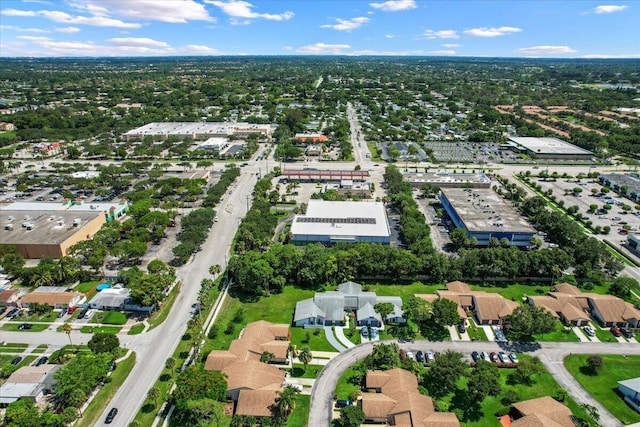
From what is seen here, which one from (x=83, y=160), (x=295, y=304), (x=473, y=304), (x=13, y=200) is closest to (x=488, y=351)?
(x=473, y=304)

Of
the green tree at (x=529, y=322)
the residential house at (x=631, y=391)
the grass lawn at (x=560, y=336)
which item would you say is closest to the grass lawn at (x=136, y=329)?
the green tree at (x=529, y=322)

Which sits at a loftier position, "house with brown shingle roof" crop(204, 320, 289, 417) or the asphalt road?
"house with brown shingle roof" crop(204, 320, 289, 417)

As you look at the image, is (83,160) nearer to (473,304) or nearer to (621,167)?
(473,304)

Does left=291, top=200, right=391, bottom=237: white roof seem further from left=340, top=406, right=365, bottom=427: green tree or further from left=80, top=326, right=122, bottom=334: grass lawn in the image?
left=340, top=406, right=365, bottom=427: green tree

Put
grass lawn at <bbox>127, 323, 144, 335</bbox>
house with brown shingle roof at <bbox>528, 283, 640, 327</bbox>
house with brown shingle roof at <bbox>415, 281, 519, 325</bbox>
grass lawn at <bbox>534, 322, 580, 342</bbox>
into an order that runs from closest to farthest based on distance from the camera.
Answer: grass lawn at <bbox>534, 322, 580, 342</bbox>
grass lawn at <bbox>127, 323, 144, 335</bbox>
house with brown shingle roof at <bbox>528, 283, 640, 327</bbox>
house with brown shingle roof at <bbox>415, 281, 519, 325</bbox>

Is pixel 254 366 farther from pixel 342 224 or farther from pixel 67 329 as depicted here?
pixel 342 224

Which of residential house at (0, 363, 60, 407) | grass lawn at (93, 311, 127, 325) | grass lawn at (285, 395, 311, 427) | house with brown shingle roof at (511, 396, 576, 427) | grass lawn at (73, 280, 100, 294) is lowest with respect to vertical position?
grass lawn at (285, 395, 311, 427)

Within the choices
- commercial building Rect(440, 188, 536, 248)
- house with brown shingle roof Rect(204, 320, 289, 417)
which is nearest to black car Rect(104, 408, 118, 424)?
house with brown shingle roof Rect(204, 320, 289, 417)
